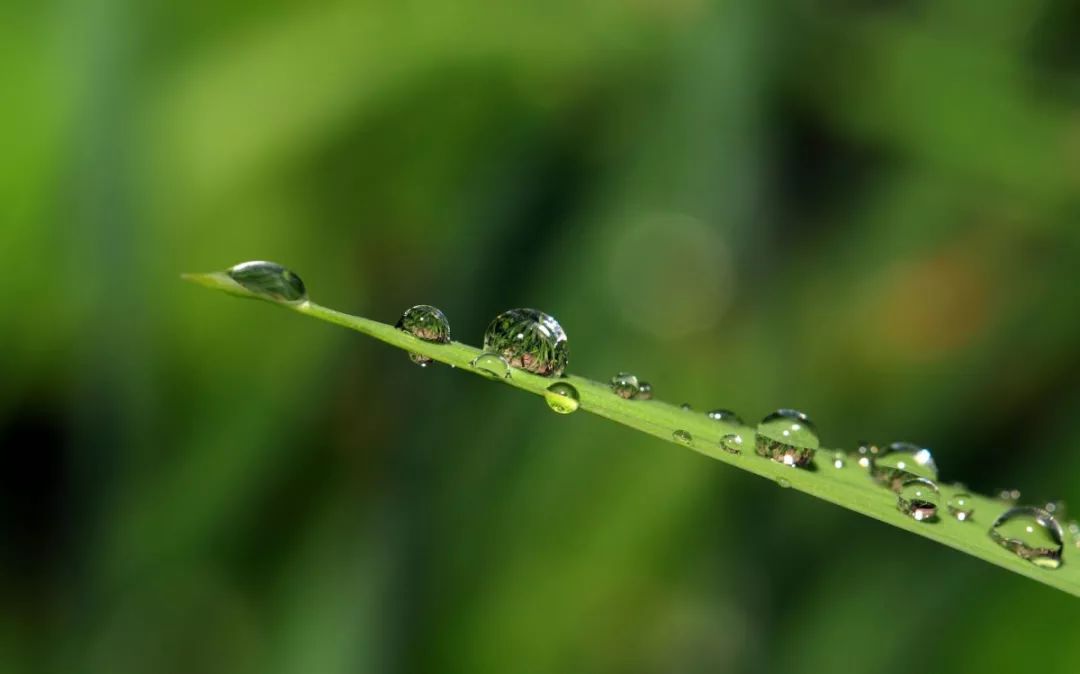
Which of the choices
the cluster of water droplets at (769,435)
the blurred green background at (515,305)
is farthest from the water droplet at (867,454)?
the blurred green background at (515,305)

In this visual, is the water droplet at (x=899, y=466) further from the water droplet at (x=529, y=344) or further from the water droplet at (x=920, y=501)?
the water droplet at (x=529, y=344)

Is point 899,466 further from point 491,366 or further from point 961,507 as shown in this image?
point 491,366

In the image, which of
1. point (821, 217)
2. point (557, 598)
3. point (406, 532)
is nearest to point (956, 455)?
point (821, 217)

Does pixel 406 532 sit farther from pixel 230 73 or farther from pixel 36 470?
pixel 230 73

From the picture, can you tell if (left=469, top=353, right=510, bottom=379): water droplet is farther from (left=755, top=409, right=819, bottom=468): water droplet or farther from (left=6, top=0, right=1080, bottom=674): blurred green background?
(left=6, top=0, right=1080, bottom=674): blurred green background

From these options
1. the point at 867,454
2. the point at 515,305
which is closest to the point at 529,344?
the point at 867,454
